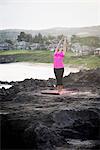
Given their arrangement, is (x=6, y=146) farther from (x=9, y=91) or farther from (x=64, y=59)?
(x=64, y=59)

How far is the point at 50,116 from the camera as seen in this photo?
2502 millimetres

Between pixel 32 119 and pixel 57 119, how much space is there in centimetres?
19

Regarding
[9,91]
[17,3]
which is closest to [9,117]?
[9,91]

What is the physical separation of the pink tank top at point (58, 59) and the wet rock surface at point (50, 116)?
0.16 meters

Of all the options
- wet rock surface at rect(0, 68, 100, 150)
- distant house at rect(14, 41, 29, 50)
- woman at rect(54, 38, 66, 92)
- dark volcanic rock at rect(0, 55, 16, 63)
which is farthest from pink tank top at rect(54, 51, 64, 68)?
dark volcanic rock at rect(0, 55, 16, 63)

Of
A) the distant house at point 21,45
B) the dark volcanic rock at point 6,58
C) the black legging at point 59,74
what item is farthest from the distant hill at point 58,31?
the black legging at point 59,74

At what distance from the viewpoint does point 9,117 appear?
8.21 feet

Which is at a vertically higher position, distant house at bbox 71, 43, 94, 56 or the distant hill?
the distant hill

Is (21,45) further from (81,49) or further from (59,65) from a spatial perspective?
(81,49)

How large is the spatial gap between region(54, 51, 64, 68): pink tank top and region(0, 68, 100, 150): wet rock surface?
16cm

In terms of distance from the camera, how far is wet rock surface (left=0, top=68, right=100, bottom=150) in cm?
225

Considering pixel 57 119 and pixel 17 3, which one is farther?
pixel 17 3

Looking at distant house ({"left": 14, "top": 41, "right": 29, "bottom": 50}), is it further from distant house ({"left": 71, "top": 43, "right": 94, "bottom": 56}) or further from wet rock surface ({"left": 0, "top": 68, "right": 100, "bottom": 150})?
distant house ({"left": 71, "top": 43, "right": 94, "bottom": 56})

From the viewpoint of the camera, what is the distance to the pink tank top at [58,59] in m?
3.04
